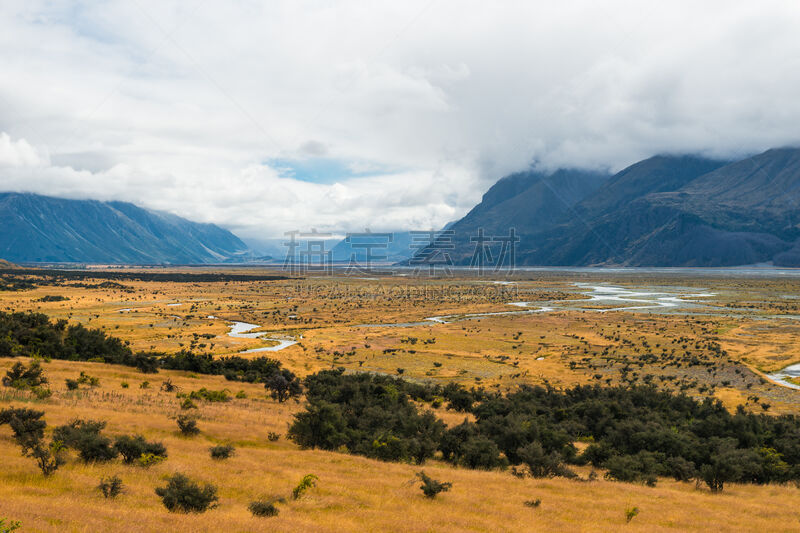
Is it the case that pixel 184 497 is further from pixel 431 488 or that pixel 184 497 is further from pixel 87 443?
pixel 431 488

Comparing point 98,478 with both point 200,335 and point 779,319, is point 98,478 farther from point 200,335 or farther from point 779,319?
point 779,319

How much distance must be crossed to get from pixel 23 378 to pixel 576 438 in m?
31.5

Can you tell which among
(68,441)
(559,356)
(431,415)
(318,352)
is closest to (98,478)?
(68,441)

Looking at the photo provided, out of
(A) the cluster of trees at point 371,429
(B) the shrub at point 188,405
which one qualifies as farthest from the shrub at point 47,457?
(B) the shrub at point 188,405

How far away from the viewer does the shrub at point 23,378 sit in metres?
25.1

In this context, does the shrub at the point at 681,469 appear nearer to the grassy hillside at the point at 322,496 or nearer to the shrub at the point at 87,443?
the grassy hillside at the point at 322,496

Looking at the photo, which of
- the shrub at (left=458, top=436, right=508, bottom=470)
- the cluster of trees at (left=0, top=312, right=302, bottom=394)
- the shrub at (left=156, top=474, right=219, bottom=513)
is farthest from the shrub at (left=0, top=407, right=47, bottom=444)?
the cluster of trees at (left=0, top=312, right=302, bottom=394)

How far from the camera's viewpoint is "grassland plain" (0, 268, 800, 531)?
13227mm

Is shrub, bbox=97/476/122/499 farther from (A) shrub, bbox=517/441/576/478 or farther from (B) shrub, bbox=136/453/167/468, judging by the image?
(A) shrub, bbox=517/441/576/478

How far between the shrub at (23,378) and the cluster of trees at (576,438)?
48.2 ft

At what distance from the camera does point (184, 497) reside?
12.7 m

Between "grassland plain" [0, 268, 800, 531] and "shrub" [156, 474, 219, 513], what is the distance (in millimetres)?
294

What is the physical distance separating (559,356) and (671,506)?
38511 mm

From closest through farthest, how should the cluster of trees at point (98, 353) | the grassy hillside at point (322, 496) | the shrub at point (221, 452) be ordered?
the grassy hillside at point (322, 496) < the shrub at point (221, 452) < the cluster of trees at point (98, 353)
